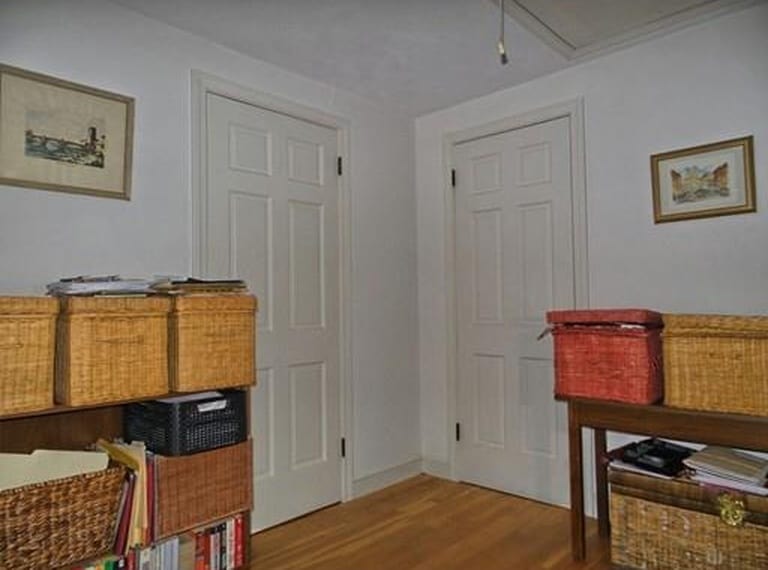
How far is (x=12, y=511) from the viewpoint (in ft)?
4.96

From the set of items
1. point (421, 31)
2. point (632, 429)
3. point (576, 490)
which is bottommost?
point (576, 490)

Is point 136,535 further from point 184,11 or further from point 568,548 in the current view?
point 184,11

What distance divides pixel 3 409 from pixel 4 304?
0.96 feet

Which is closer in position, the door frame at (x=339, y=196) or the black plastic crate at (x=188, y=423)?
the black plastic crate at (x=188, y=423)

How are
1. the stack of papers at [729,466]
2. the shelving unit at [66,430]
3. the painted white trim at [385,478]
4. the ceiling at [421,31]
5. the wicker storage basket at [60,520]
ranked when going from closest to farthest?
1. the wicker storage basket at [60,520]
2. the shelving unit at [66,430]
3. the stack of papers at [729,466]
4. the ceiling at [421,31]
5. the painted white trim at [385,478]

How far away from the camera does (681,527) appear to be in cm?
203

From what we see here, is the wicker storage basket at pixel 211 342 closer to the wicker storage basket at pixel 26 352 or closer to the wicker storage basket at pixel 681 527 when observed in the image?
the wicker storage basket at pixel 26 352

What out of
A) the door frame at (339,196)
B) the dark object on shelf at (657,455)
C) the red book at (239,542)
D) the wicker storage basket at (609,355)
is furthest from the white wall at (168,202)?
the dark object on shelf at (657,455)

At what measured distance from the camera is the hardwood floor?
2260 mm

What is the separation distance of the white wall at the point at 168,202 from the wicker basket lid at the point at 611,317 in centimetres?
120

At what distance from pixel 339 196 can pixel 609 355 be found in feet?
5.27

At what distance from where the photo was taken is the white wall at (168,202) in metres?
1.94

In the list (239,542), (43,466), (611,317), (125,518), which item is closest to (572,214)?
(611,317)

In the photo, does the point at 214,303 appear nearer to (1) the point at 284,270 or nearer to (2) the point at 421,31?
(1) the point at 284,270
